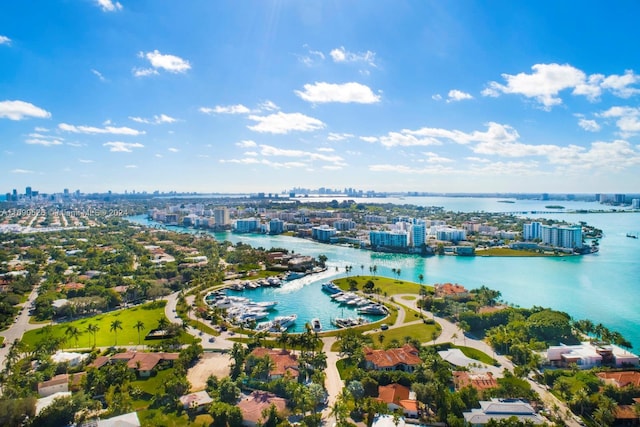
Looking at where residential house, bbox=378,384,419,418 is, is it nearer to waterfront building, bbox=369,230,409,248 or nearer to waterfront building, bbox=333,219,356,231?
waterfront building, bbox=369,230,409,248

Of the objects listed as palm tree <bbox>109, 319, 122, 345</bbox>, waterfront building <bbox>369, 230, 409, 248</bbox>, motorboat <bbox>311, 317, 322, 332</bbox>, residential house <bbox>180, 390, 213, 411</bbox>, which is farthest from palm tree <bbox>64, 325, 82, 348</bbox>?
waterfront building <bbox>369, 230, 409, 248</bbox>

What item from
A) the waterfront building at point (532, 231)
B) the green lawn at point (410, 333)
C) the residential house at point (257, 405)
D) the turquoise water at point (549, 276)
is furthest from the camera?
the waterfront building at point (532, 231)

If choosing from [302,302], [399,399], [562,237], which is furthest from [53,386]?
[562,237]

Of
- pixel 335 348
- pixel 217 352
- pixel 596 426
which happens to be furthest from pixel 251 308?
pixel 596 426

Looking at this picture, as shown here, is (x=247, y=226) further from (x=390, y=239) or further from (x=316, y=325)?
(x=316, y=325)

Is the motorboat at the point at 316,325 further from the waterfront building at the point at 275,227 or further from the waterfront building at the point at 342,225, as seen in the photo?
the waterfront building at the point at 275,227

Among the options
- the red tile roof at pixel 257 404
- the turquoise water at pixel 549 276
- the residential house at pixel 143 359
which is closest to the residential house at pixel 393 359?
the red tile roof at pixel 257 404
